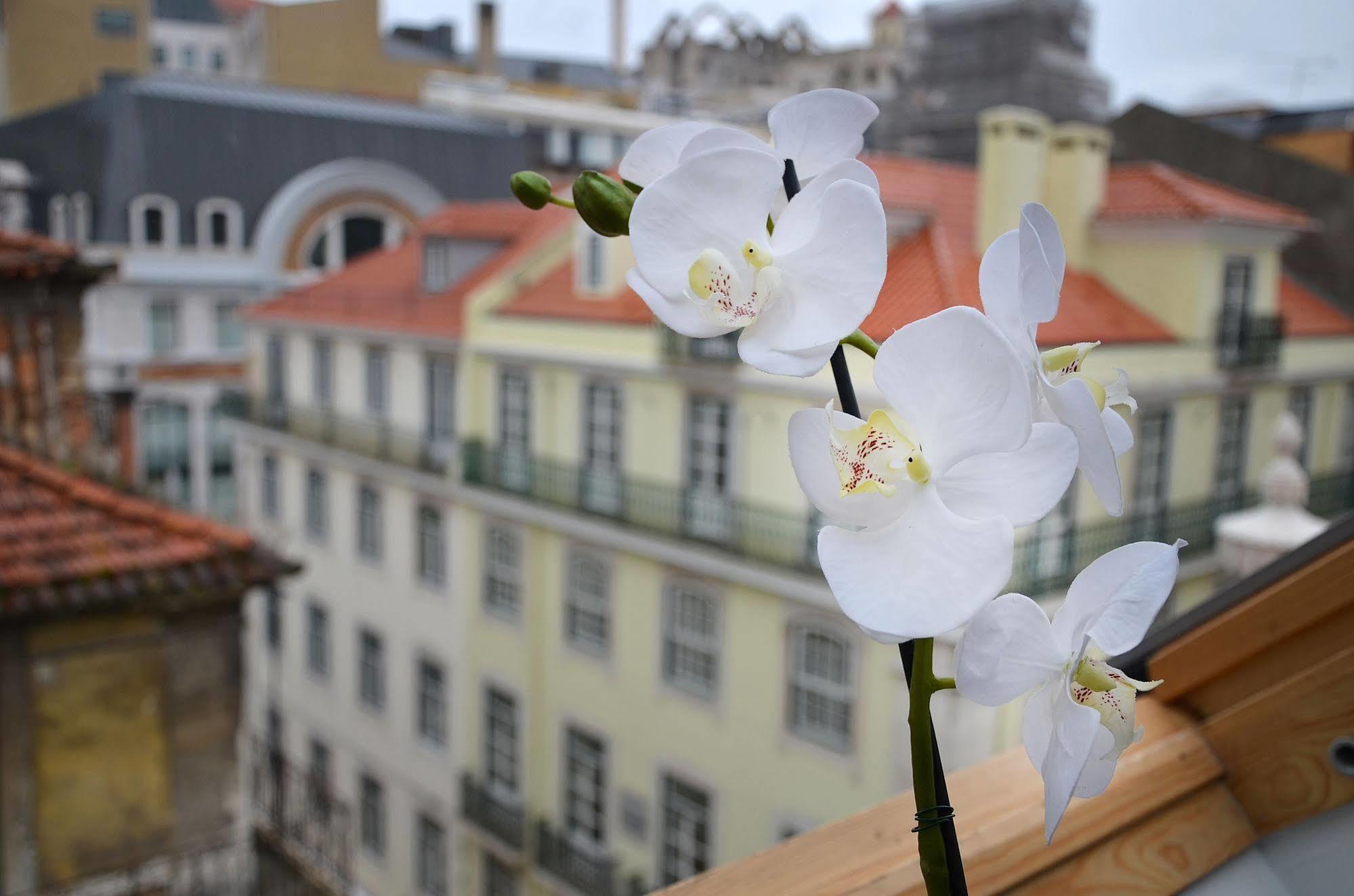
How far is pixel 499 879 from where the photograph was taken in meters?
6.02

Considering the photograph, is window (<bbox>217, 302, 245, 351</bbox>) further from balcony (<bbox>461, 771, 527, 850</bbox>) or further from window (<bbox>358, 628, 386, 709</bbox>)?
balcony (<bbox>461, 771, 527, 850</bbox>)

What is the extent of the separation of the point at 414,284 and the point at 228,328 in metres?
2.56

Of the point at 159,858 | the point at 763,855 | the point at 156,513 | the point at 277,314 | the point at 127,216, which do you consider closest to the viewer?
the point at 763,855

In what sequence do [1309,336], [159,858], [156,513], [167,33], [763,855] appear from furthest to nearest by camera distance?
[167,33]
[1309,336]
[156,513]
[159,858]
[763,855]

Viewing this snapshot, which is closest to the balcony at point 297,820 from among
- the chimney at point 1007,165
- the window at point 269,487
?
the chimney at point 1007,165

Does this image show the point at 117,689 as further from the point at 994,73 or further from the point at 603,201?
the point at 994,73

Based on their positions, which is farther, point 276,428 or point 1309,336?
point 276,428

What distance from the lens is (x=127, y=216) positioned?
7.95 metres

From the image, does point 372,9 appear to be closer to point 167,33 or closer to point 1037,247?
point 167,33

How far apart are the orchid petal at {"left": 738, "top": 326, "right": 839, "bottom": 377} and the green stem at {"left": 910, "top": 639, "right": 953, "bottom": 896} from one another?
0.08 meters

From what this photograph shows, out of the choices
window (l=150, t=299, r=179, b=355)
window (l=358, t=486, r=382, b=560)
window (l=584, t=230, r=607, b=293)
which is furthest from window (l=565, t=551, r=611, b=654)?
window (l=150, t=299, r=179, b=355)

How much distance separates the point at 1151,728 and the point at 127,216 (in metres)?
8.46

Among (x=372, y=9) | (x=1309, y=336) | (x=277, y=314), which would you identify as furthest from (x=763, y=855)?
(x=372, y=9)

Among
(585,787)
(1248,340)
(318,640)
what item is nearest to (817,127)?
(1248,340)
